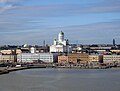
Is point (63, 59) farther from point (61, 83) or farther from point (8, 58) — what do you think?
point (61, 83)

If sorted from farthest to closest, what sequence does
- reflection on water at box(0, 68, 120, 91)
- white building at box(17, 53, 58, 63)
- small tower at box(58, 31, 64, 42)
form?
small tower at box(58, 31, 64, 42)
white building at box(17, 53, 58, 63)
reflection on water at box(0, 68, 120, 91)

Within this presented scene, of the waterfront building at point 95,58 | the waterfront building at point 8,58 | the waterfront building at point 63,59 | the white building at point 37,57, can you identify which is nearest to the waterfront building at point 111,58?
the waterfront building at point 95,58

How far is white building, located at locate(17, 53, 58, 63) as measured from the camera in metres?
42.7

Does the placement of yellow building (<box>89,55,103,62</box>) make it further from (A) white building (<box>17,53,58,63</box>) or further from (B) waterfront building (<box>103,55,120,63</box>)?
(A) white building (<box>17,53,58,63</box>)

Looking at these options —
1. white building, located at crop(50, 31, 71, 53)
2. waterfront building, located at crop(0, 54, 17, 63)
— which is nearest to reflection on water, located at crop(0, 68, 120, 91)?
waterfront building, located at crop(0, 54, 17, 63)

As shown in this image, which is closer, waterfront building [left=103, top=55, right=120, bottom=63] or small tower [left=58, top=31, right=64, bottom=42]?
waterfront building [left=103, top=55, right=120, bottom=63]

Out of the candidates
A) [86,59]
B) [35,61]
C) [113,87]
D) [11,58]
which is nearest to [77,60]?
[86,59]

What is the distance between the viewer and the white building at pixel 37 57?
4272cm

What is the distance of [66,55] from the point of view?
141 feet

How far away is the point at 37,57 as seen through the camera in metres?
42.8

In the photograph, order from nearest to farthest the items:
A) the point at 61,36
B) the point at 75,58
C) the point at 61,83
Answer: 1. the point at 61,83
2. the point at 75,58
3. the point at 61,36

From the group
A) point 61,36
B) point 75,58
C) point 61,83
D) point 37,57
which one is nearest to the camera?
point 61,83

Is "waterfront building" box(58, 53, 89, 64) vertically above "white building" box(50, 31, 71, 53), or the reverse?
"white building" box(50, 31, 71, 53)

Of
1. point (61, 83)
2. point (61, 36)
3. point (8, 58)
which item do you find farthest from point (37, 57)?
point (61, 83)
